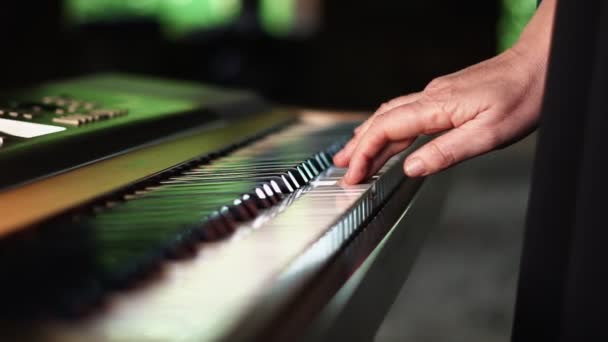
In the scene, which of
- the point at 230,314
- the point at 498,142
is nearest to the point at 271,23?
the point at 498,142

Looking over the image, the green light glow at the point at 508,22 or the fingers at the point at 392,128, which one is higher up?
the green light glow at the point at 508,22

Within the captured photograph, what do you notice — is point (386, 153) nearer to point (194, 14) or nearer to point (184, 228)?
point (184, 228)

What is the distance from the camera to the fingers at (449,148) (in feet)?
2.37

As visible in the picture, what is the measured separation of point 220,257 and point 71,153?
310 mm

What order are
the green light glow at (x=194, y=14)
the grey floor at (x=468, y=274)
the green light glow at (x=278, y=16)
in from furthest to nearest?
the green light glow at (x=278, y=16) < the green light glow at (x=194, y=14) < the grey floor at (x=468, y=274)

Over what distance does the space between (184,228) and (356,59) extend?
4596 mm

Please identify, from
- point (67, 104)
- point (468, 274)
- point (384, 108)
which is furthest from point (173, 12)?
point (384, 108)

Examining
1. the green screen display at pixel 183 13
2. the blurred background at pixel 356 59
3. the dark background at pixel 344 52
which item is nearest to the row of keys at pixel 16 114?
the blurred background at pixel 356 59

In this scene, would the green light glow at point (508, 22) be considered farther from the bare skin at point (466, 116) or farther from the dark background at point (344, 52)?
the bare skin at point (466, 116)

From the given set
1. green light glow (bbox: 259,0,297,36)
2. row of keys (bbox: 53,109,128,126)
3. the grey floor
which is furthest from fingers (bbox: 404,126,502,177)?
green light glow (bbox: 259,0,297,36)

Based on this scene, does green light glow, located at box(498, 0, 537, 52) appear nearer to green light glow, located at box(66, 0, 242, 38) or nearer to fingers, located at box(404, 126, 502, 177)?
green light glow, located at box(66, 0, 242, 38)

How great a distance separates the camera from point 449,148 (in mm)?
723

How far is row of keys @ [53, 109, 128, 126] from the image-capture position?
0.81 metres

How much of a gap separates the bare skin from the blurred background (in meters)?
0.40
